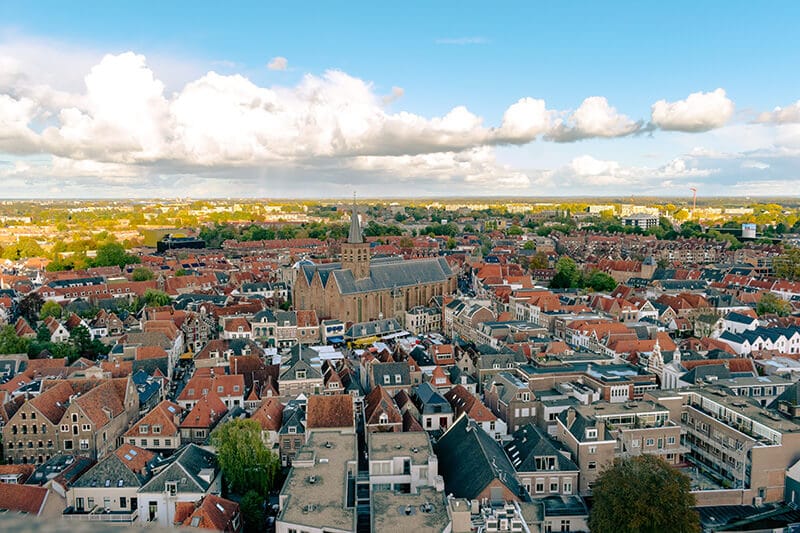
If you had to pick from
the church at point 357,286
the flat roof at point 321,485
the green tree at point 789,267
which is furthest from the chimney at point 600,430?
the green tree at point 789,267

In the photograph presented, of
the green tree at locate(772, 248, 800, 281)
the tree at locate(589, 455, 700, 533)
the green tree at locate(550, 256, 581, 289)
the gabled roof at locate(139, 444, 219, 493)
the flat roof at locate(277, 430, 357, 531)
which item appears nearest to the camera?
the flat roof at locate(277, 430, 357, 531)

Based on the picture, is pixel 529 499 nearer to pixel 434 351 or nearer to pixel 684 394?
pixel 684 394

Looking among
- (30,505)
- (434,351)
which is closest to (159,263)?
(434,351)

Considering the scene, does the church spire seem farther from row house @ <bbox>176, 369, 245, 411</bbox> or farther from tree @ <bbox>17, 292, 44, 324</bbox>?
tree @ <bbox>17, 292, 44, 324</bbox>

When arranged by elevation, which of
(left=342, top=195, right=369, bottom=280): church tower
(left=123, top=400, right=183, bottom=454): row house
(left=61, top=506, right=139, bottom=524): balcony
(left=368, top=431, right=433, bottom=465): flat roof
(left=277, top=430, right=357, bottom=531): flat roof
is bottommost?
(left=61, top=506, right=139, bottom=524): balcony

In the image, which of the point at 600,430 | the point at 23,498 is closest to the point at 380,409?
the point at 600,430

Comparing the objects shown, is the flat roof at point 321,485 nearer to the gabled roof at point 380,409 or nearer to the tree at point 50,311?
the gabled roof at point 380,409

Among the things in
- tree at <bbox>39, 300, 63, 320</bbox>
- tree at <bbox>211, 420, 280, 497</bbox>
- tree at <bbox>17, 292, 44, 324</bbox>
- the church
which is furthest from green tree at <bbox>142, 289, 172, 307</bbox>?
tree at <bbox>211, 420, 280, 497</bbox>
